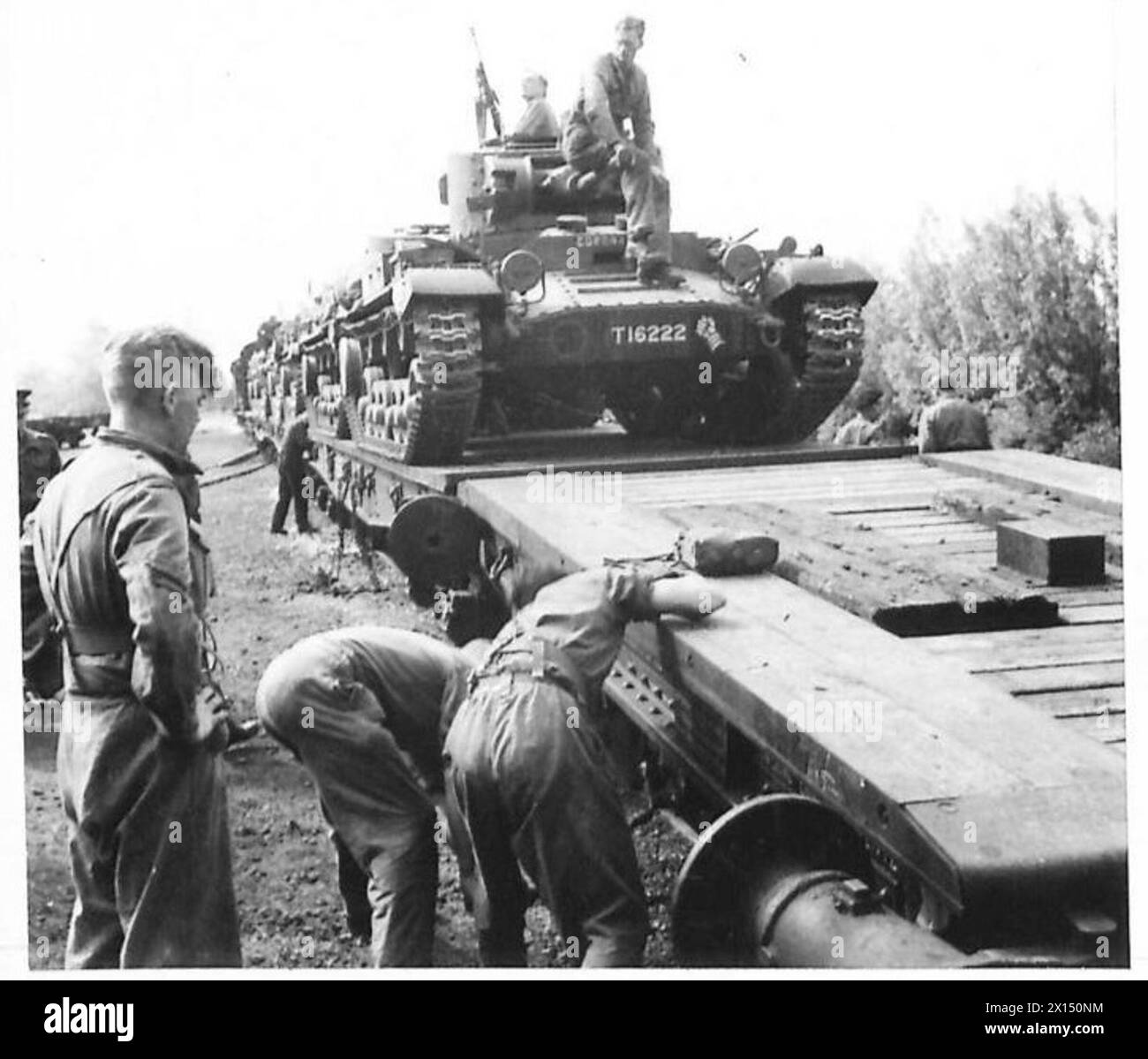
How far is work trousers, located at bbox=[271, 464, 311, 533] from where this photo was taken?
676 cm

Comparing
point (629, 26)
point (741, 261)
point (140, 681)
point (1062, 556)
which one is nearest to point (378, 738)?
point (140, 681)

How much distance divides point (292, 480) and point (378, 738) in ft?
14.8

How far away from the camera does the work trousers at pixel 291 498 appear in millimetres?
6762

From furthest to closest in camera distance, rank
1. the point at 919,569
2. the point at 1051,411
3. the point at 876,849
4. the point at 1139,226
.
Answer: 1. the point at 1051,411
2. the point at 919,569
3. the point at 1139,226
4. the point at 876,849

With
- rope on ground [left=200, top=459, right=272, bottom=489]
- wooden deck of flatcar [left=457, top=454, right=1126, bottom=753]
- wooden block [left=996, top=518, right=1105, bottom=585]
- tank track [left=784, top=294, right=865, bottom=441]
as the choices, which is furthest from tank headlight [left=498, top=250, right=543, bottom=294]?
wooden block [left=996, top=518, right=1105, bottom=585]

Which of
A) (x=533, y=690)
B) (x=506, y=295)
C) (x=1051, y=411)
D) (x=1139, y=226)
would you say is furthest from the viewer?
(x=506, y=295)

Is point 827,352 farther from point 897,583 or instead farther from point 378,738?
point 378,738

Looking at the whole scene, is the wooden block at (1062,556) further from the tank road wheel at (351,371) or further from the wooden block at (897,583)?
the tank road wheel at (351,371)

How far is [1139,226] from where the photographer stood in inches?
115

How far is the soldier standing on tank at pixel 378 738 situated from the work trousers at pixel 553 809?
244 millimetres

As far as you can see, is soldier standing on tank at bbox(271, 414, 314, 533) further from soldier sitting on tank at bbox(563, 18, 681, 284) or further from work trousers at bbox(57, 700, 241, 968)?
work trousers at bbox(57, 700, 241, 968)
